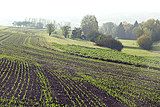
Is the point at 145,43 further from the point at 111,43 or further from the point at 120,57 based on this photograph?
the point at 120,57

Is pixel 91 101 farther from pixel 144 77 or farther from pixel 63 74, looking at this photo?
pixel 144 77

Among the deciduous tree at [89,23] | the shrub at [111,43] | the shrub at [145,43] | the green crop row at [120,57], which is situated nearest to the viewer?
the green crop row at [120,57]

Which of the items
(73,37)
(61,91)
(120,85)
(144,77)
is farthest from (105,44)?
(61,91)

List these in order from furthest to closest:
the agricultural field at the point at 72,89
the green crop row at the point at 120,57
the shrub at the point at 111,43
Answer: the shrub at the point at 111,43 → the green crop row at the point at 120,57 → the agricultural field at the point at 72,89

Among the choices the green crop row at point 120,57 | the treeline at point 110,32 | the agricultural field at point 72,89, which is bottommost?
the agricultural field at point 72,89

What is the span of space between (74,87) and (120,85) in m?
7.97

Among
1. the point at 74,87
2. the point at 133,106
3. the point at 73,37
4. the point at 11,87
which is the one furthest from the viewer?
the point at 73,37

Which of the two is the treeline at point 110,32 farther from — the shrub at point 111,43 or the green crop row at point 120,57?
the green crop row at point 120,57

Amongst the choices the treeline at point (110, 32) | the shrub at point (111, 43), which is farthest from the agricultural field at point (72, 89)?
the treeline at point (110, 32)

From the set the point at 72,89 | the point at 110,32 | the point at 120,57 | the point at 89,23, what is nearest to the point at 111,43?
the point at 120,57

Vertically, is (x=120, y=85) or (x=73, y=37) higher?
(x=73, y=37)

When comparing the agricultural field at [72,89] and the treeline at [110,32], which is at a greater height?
the treeline at [110,32]

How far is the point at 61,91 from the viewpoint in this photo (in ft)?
63.0

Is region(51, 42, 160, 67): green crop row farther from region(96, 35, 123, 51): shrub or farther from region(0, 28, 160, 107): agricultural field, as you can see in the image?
region(96, 35, 123, 51): shrub
